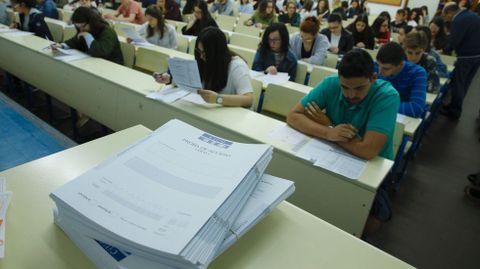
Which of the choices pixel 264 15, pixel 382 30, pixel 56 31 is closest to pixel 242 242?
pixel 56 31

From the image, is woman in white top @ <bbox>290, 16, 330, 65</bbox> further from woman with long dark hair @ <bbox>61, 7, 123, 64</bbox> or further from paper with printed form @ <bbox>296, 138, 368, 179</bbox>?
paper with printed form @ <bbox>296, 138, 368, 179</bbox>

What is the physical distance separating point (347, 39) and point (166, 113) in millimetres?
3054

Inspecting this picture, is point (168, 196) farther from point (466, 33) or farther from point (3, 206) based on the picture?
point (466, 33)

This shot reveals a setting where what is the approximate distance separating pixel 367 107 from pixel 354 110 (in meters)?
0.07

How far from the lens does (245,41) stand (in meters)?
4.09

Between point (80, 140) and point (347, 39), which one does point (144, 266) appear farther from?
point (347, 39)

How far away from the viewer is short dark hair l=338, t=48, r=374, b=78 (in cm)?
141

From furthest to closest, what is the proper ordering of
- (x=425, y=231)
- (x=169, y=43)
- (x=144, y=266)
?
(x=169, y=43), (x=425, y=231), (x=144, y=266)

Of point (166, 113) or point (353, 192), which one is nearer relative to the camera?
point (353, 192)

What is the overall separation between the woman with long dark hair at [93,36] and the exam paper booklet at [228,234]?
7.41 ft

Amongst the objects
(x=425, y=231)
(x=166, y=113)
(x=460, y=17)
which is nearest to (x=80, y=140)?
(x=166, y=113)

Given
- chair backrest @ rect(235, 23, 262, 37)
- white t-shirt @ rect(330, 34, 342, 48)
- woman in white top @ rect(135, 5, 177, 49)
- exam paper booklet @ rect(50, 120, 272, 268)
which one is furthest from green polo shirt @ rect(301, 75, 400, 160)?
chair backrest @ rect(235, 23, 262, 37)

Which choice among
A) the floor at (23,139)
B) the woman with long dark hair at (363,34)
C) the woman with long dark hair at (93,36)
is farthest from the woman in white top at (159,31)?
the woman with long dark hair at (363,34)

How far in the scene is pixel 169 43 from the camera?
379cm
